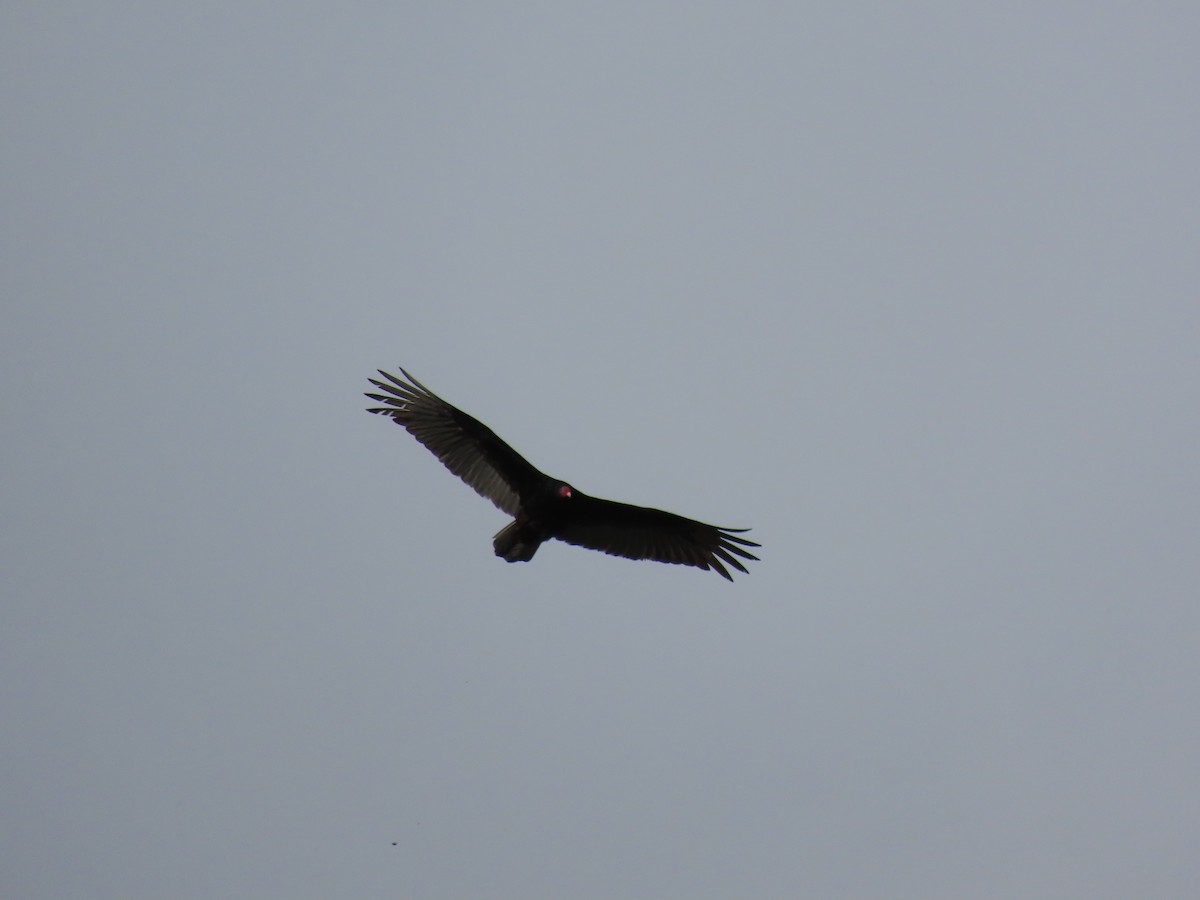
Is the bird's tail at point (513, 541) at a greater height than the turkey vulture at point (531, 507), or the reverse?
the turkey vulture at point (531, 507)

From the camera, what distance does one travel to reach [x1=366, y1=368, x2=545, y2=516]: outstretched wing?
17172mm

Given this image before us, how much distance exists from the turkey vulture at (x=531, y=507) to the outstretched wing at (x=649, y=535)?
14 millimetres

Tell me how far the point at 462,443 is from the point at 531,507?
1371 millimetres

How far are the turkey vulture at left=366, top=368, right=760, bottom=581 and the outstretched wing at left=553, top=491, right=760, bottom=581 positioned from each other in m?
0.01

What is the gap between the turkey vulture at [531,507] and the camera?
17078mm

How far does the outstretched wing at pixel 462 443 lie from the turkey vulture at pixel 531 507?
1 centimetres

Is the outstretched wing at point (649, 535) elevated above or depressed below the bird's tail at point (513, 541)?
above

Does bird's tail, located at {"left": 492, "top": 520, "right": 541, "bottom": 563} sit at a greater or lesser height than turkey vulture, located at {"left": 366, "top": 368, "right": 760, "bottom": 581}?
lesser

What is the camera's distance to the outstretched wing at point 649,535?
17281mm

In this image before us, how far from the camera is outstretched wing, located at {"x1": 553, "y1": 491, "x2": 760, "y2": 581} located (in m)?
17.3

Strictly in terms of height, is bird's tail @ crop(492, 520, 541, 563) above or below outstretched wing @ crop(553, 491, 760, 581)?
below

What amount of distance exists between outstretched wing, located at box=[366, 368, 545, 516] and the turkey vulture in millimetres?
14

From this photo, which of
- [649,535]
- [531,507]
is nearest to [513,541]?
[531,507]

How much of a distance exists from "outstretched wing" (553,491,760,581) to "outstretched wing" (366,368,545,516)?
89 cm
